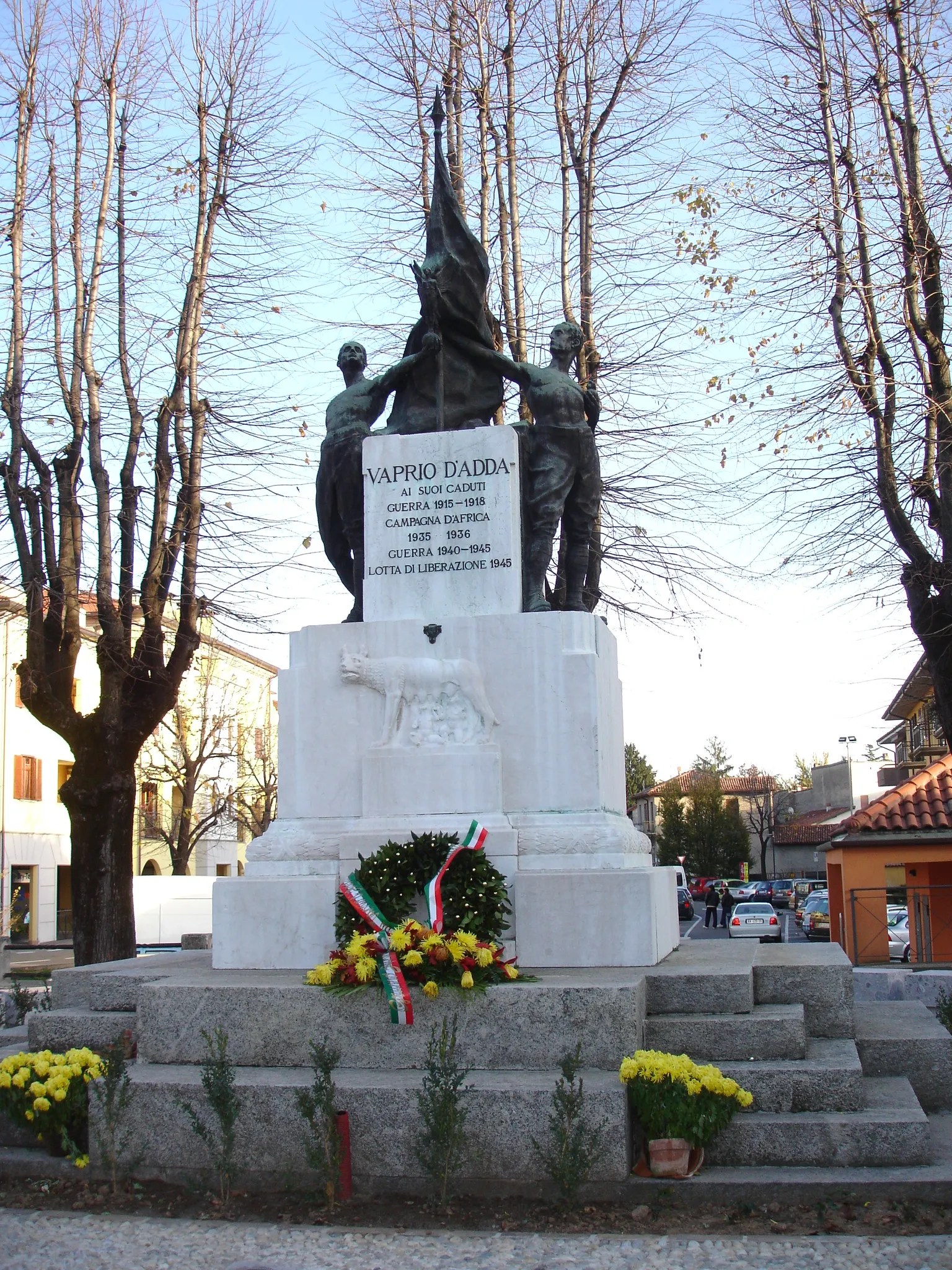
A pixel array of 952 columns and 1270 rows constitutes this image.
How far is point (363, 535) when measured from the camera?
8.30 meters

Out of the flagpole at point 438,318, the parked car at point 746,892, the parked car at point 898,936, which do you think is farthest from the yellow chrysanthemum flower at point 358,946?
the parked car at point 746,892

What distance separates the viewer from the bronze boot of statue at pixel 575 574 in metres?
8.69

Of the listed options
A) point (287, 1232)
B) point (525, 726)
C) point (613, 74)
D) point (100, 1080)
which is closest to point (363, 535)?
point (525, 726)

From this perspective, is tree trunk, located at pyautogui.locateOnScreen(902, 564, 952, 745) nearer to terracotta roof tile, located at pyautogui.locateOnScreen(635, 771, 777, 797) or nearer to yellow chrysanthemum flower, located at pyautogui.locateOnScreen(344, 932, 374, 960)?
yellow chrysanthemum flower, located at pyautogui.locateOnScreen(344, 932, 374, 960)

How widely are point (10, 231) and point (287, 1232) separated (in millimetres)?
13718

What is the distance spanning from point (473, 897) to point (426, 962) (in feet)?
1.85

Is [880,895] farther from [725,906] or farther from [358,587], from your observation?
[725,906]

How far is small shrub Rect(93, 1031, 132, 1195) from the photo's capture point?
550cm

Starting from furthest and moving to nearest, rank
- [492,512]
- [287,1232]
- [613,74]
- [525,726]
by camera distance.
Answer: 1. [613,74]
2. [492,512]
3. [525,726]
4. [287,1232]

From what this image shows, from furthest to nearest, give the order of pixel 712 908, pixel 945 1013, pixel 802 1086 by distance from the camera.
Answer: pixel 712 908 → pixel 945 1013 → pixel 802 1086

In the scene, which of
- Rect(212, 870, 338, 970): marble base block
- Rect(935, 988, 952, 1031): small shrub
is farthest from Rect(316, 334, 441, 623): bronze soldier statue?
Rect(935, 988, 952, 1031): small shrub

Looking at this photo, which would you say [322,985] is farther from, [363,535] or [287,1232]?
[363,535]

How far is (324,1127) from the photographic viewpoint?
5.15 meters

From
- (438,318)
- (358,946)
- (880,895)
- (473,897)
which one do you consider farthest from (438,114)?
(880,895)
